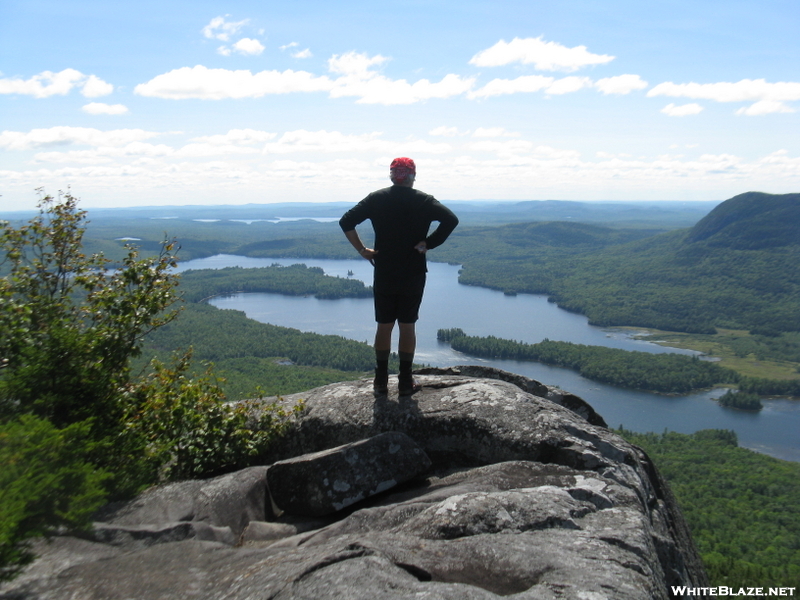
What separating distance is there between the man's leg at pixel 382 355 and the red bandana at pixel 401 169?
2.04m

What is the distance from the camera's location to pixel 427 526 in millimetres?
4703

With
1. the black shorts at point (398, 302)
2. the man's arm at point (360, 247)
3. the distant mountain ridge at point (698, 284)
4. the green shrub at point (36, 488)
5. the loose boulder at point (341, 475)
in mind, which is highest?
the man's arm at point (360, 247)

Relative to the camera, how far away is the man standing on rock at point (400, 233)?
7398mm

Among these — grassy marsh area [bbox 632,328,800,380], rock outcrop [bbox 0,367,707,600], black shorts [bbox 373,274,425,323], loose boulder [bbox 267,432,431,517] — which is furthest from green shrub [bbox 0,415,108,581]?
grassy marsh area [bbox 632,328,800,380]

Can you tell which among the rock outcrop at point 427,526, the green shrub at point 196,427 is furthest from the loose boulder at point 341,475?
the green shrub at point 196,427

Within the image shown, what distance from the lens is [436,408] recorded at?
7.47m

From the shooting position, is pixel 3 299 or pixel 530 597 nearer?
pixel 530 597

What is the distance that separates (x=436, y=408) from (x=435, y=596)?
4136 mm

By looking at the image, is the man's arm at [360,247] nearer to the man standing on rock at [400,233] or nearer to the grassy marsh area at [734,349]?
the man standing on rock at [400,233]

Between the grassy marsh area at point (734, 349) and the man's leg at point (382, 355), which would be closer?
the man's leg at point (382, 355)

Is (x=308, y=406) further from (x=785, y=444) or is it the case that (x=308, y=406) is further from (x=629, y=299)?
(x=629, y=299)

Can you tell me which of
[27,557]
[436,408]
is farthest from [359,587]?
[436,408]

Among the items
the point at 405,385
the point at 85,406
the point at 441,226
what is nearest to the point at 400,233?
the point at 441,226

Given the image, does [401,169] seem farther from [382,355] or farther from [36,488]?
[36,488]
